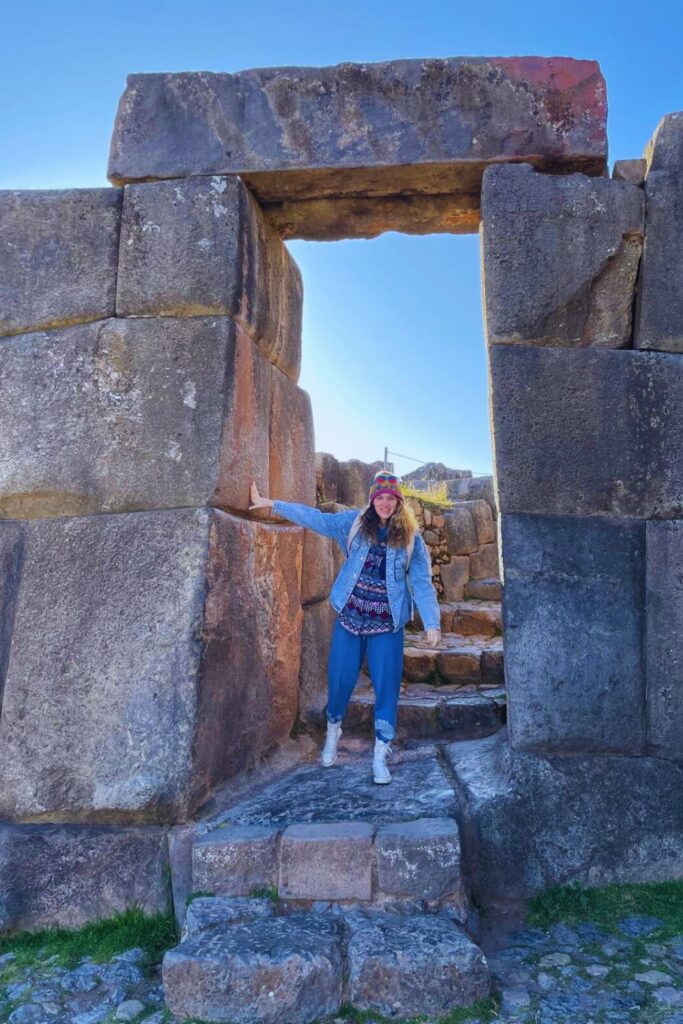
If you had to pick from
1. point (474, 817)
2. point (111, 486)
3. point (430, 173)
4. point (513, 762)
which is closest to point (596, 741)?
point (513, 762)

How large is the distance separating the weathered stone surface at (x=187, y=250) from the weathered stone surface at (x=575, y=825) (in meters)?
2.50

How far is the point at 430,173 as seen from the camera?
3.60m

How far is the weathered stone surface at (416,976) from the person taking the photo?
7.35 ft

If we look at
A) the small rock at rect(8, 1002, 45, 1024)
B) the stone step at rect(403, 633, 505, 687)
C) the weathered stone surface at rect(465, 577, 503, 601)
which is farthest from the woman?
the weathered stone surface at rect(465, 577, 503, 601)

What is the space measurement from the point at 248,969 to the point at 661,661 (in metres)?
2.05

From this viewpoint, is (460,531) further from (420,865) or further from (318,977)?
(318,977)

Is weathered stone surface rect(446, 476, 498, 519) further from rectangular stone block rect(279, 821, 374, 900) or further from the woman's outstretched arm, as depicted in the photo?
rectangular stone block rect(279, 821, 374, 900)

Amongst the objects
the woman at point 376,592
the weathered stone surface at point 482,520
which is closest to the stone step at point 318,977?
the woman at point 376,592

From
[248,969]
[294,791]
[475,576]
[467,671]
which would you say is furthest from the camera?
[475,576]

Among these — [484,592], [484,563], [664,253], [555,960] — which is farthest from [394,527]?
[484,563]

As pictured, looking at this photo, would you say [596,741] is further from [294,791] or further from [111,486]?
[111,486]

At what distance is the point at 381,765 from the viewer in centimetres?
337

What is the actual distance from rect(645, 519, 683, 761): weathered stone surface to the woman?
3.19 feet

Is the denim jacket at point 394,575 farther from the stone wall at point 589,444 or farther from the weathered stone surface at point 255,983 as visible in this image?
the weathered stone surface at point 255,983
